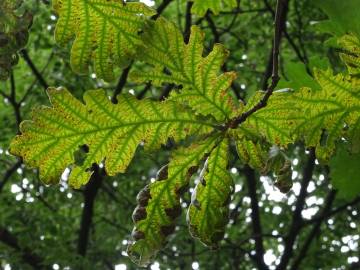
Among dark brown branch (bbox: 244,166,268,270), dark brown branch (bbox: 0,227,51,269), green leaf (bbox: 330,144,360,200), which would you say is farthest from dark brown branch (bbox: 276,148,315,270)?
green leaf (bbox: 330,144,360,200)

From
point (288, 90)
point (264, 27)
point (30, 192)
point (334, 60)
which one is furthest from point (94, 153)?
point (264, 27)

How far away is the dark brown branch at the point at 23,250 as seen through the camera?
3273mm

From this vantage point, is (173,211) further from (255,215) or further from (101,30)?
(255,215)

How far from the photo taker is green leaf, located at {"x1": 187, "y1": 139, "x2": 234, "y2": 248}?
46.6 inches

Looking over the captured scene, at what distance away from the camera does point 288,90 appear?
3.77 ft

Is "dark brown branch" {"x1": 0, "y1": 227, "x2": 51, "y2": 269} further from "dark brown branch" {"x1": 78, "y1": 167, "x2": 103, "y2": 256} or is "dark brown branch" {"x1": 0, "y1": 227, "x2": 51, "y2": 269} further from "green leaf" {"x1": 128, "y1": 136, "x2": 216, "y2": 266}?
"green leaf" {"x1": 128, "y1": 136, "x2": 216, "y2": 266}

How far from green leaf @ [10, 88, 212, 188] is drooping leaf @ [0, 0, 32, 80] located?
152 millimetres

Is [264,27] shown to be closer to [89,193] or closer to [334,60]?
[334,60]

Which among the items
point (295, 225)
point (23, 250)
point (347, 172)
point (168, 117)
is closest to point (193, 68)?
point (168, 117)

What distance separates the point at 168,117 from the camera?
117cm

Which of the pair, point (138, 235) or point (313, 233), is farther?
point (313, 233)

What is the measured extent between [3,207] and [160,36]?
8.99ft

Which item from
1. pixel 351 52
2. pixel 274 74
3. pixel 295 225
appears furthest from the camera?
pixel 295 225

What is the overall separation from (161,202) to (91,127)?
8.2 inches
